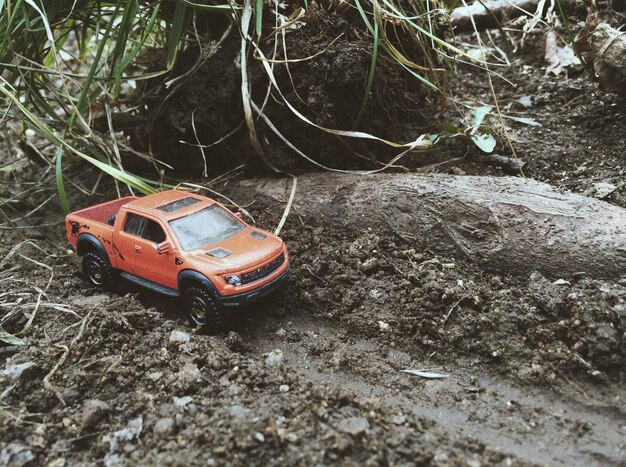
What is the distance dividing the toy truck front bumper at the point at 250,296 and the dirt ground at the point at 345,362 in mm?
177

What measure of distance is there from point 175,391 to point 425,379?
1.21m

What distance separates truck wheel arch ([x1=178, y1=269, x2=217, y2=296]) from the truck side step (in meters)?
0.08

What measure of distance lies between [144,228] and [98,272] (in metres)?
0.54

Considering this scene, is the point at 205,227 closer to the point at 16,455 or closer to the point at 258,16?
the point at 258,16

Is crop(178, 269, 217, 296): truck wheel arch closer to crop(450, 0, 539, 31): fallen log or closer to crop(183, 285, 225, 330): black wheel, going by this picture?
crop(183, 285, 225, 330): black wheel

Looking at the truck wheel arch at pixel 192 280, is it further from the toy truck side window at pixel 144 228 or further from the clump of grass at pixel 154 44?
the clump of grass at pixel 154 44

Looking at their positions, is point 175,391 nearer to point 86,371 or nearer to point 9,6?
point 86,371

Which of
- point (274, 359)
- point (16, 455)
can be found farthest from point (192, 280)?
point (16, 455)

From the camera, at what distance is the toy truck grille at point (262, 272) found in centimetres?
305

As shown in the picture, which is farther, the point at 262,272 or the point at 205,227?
the point at 205,227

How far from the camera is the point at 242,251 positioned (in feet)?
10.3

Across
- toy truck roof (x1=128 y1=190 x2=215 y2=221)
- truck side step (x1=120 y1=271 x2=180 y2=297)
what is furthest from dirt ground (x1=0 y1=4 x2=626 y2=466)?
toy truck roof (x1=128 y1=190 x2=215 y2=221)

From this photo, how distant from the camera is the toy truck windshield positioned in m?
3.25

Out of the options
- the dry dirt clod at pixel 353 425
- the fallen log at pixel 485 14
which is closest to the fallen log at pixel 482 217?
the dry dirt clod at pixel 353 425
